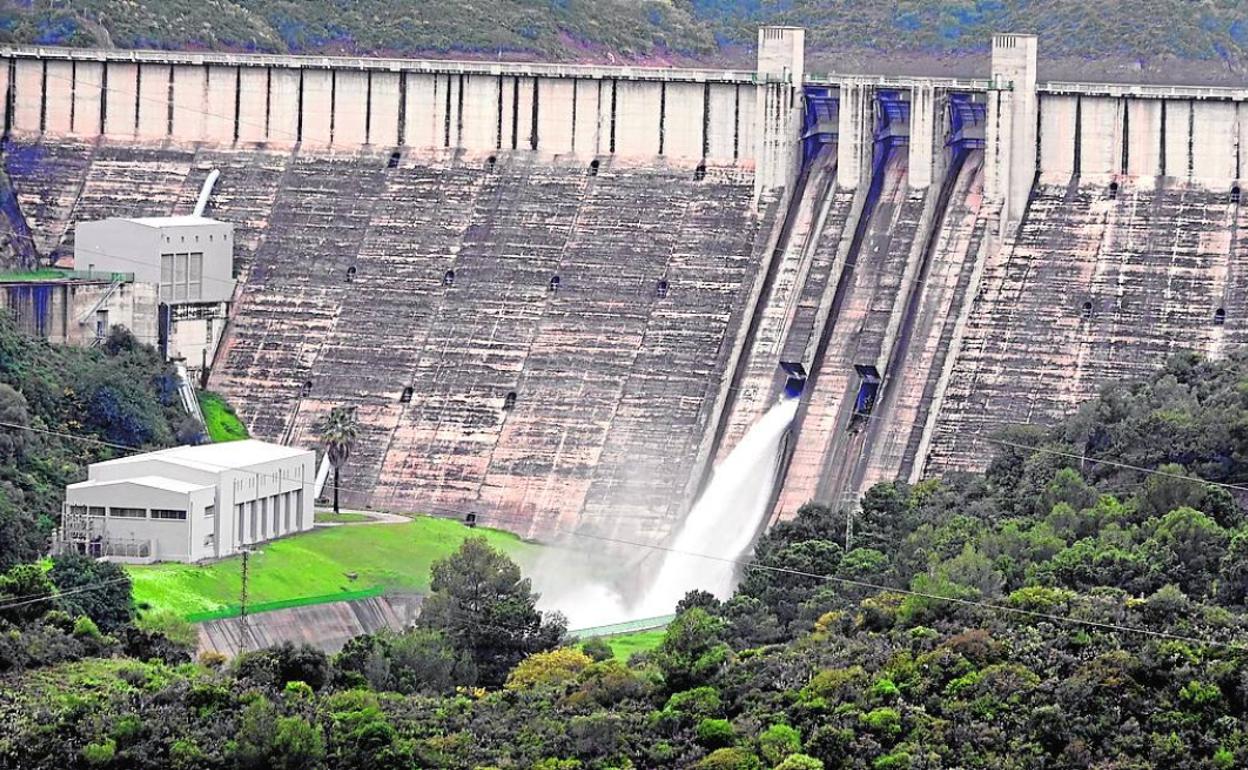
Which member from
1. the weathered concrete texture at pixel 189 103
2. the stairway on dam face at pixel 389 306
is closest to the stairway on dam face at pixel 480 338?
the stairway on dam face at pixel 389 306

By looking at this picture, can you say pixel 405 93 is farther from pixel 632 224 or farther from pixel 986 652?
pixel 986 652

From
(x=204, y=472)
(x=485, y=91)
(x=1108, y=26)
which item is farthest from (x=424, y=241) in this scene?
(x=1108, y=26)

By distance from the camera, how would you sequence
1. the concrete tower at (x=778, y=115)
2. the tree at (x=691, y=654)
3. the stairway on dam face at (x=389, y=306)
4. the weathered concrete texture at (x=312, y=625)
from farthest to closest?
1. the stairway on dam face at (x=389, y=306)
2. the concrete tower at (x=778, y=115)
3. the weathered concrete texture at (x=312, y=625)
4. the tree at (x=691, y=654)

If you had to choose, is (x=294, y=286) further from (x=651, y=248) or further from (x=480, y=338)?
(x=651, y=248)

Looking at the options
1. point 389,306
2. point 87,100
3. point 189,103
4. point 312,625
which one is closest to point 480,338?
point 389,306

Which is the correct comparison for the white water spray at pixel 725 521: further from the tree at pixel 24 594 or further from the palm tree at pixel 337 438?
the tree at pixel 24 594

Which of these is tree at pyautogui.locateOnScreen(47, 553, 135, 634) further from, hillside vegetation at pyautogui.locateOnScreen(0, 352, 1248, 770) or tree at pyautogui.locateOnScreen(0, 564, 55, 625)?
hillside vegetation at pyautogui.locateOnScreen(0, 352, 1248, 770)

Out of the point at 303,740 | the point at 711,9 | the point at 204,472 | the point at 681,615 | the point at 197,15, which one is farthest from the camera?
the point at 711,9

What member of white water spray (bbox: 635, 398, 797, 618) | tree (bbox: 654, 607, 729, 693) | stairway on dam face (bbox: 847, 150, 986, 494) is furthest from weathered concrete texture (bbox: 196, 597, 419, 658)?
stairway on dam face (bbox: 847, 150, 986, 494)
